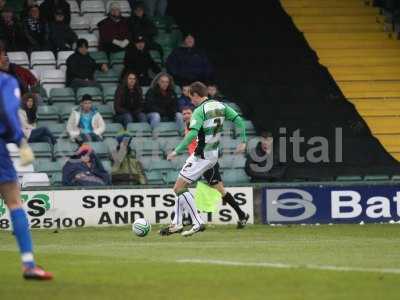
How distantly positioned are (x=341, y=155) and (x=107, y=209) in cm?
508

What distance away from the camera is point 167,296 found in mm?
9875

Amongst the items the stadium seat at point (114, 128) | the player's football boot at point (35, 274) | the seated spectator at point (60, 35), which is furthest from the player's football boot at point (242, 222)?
the player's football boot at point (35, 274)

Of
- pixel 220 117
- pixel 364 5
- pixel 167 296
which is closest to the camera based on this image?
pixel 167 296

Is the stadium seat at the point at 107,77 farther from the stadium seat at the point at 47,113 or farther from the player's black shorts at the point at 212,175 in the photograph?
the player's black shorts at the point at 212,175

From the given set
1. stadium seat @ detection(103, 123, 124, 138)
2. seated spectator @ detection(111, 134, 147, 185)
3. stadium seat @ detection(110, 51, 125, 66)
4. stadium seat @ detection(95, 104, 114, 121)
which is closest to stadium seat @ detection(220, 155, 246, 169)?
seated spectator @ detection(111, 134, 147, 185)

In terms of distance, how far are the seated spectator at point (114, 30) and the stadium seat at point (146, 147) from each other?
2.77 m

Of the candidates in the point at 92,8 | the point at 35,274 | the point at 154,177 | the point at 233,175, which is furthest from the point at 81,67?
the point at 35,274

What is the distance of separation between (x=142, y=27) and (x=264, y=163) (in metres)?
4.24

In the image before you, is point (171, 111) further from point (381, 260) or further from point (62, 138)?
point (381, 260)

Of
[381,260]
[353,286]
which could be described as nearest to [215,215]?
[381,260]

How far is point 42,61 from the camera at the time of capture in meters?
24.2

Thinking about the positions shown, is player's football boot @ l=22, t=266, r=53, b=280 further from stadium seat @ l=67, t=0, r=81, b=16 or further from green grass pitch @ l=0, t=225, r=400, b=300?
stadium seat @ l=67, t=0, r=81, b=16

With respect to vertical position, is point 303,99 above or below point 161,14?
below

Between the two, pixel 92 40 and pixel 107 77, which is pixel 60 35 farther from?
pixel 107 77
